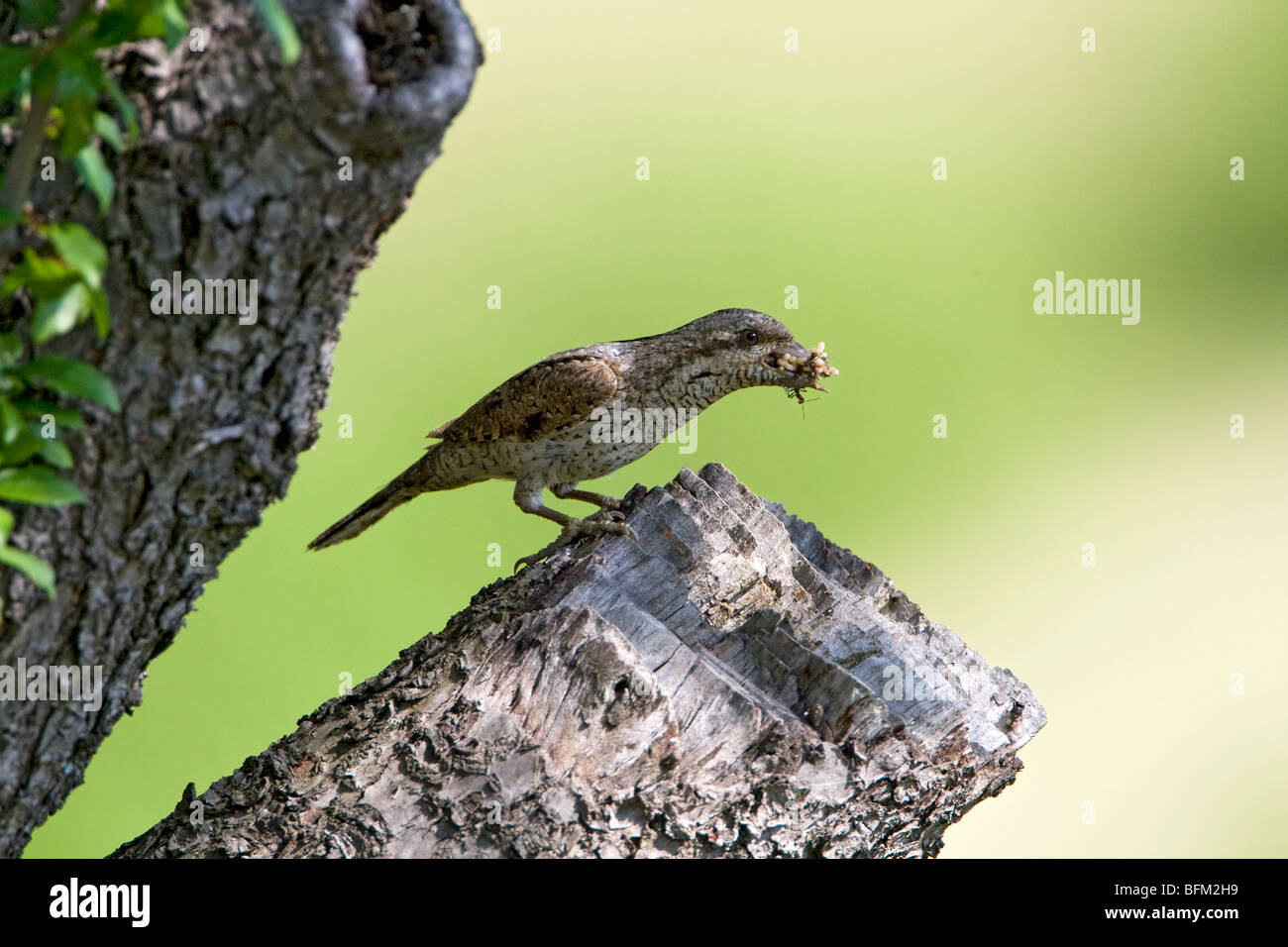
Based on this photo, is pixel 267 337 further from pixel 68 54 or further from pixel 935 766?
pixel 935 766

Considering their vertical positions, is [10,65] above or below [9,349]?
above

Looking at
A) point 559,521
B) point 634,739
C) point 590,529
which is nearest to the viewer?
point 634,739

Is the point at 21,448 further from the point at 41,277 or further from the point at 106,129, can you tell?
the point at 106,129

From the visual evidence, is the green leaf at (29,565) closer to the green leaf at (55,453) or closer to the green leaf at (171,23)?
the green leaf at (55,453)

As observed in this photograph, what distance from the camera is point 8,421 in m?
1.69

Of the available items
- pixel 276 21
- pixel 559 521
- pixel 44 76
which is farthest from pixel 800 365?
pixel 44 76

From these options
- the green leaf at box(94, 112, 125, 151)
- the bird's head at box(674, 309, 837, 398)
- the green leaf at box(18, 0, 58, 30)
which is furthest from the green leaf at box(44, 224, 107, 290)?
the bird's head at box(674, 309, 837, 398)

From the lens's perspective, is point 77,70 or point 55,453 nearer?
point 77,70

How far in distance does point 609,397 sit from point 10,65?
221cm

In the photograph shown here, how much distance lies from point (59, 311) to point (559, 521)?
2.18 metres

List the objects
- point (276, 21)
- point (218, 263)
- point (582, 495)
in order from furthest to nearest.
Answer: point (582, 495), point (218, 263), point (276, 21)

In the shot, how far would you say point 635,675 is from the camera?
2.46 metres

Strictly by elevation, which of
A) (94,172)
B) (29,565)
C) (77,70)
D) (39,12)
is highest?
(39,12)
